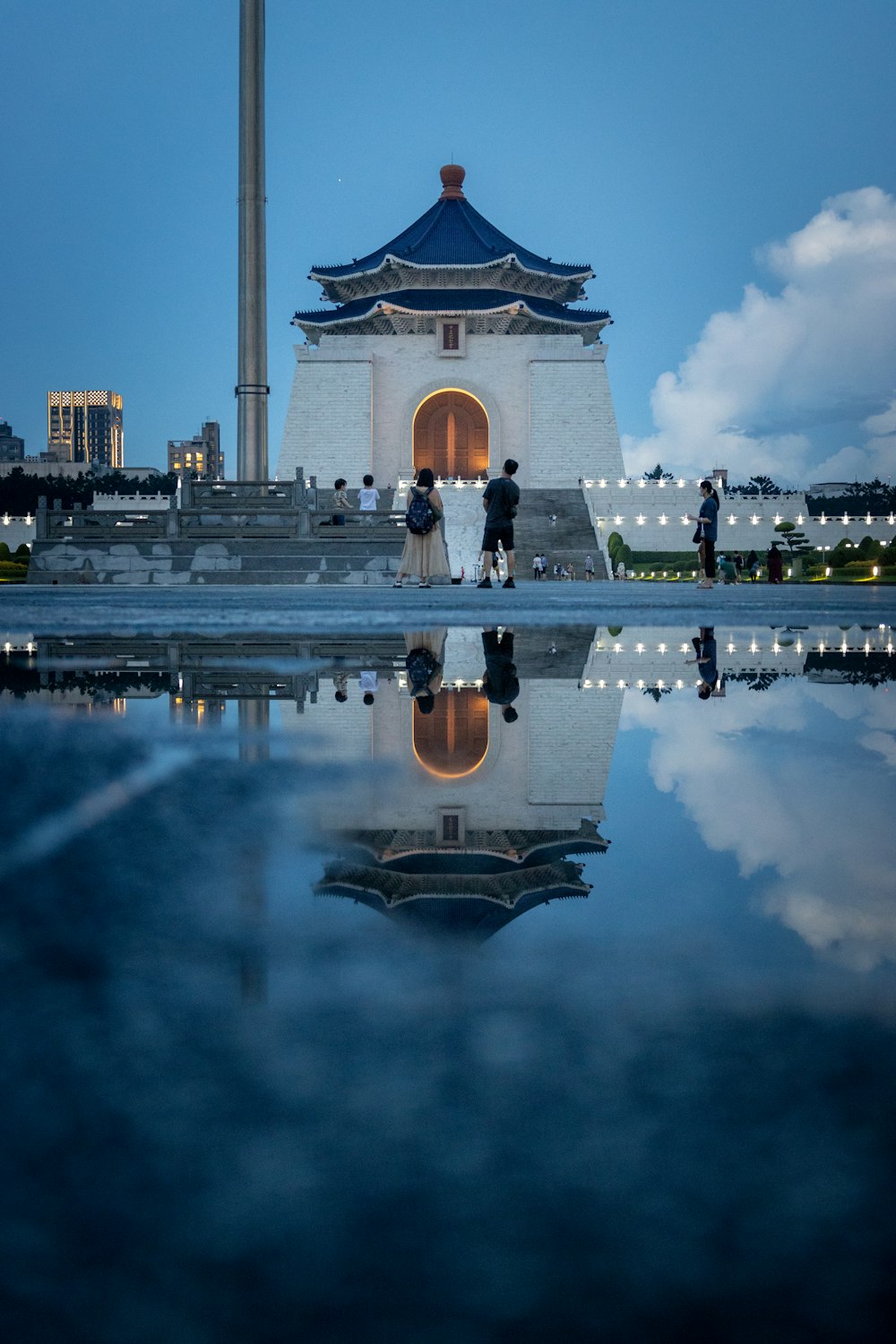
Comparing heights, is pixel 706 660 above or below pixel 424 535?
below

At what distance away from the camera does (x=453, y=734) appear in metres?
2.44

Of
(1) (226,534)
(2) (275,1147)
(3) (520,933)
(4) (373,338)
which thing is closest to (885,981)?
(3) (520,933)

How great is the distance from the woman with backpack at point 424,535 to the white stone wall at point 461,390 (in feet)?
71.8

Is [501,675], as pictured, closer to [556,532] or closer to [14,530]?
[556,532]

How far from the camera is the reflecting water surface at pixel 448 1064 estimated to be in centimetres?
56

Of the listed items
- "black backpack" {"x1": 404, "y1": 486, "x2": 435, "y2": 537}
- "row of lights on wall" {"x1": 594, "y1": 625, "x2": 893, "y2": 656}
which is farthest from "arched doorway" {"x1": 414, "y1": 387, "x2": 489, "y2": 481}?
"row of lights on wall" {"x1": 594, "y1": 625, "x2": 893, "y2": 656}

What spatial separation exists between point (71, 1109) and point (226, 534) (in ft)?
44.5

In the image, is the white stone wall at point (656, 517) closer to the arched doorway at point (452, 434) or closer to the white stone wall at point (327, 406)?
the arched doorway at point (452, 434)

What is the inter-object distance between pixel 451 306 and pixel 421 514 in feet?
81.1

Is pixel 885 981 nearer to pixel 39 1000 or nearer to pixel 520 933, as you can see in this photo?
pixel 520 933

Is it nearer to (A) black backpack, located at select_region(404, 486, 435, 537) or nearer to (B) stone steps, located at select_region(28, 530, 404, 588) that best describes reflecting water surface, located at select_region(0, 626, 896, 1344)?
(A) black backpack, located at select_region(404, 486, 435, 537)

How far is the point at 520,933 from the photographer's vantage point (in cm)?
101

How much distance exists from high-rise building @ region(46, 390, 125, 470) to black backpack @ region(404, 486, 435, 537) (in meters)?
160

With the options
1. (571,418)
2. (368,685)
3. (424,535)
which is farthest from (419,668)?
(571,418)
